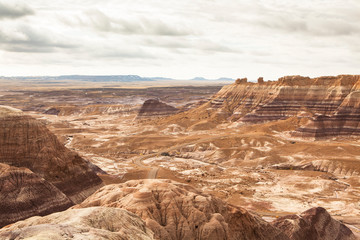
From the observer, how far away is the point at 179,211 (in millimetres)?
30469

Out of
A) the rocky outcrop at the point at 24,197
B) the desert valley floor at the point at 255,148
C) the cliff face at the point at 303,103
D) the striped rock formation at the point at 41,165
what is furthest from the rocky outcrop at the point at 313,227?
the cliff face at the point at 303,103

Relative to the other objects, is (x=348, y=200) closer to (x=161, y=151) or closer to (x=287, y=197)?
(x=287, y=197)

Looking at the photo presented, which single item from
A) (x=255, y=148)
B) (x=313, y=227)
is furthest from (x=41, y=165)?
(x=255, y=148)

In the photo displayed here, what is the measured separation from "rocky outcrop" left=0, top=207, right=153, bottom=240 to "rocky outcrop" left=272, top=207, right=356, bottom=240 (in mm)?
22778

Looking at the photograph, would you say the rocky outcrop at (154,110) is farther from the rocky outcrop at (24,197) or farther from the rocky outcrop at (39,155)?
the rocky outcrop at (24,197)

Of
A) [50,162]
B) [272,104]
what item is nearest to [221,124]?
[272,104]

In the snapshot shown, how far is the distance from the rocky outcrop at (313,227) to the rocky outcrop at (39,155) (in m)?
32.1

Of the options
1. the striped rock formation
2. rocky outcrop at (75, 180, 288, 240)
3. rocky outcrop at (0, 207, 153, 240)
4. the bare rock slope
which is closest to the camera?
rocky outcrop at (0, 207, 153, 240)

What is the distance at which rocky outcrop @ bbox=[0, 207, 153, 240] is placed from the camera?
1853cm

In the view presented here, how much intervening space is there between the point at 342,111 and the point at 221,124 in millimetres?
53520

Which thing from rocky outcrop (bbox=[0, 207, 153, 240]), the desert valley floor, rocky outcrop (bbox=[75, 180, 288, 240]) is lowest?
the desert valley floor

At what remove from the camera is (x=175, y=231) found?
2902 centimetres

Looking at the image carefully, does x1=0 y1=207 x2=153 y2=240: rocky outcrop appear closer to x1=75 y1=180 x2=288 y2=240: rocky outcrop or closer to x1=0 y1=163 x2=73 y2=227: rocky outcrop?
x1=75 y1=180 x2=288 y2=240: rocky outcrop

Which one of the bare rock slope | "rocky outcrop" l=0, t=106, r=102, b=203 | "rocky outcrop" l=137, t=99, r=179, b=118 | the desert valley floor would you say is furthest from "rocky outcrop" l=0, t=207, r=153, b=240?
"rocky outcrop" l=137, t=99, r=179, b=118
